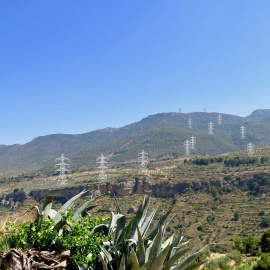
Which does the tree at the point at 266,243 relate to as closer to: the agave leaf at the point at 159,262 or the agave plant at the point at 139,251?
the agave plant at the point at 139,251

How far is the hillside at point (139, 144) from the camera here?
105 meters

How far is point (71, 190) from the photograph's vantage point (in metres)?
48.3

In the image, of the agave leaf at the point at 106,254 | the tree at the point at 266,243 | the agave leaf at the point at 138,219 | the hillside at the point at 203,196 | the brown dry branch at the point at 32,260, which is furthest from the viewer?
the hillside at the point at 203,196

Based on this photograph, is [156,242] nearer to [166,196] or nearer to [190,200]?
[190,200]

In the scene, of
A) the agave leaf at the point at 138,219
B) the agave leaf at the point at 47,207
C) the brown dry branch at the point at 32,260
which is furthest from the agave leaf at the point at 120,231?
the agave leaf at the point at 47,207

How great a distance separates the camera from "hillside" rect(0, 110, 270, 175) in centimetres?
10531

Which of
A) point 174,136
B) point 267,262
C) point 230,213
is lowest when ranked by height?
point 230,213

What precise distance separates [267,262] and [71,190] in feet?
149

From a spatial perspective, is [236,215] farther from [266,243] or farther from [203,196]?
[266,243]

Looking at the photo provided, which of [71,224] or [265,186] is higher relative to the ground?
[71,224]

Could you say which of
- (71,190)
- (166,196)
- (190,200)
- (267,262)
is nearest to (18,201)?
(71,190)

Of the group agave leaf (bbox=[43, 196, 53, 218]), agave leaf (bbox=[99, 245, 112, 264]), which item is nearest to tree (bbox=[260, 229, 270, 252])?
agave leaf (bbox=[99, 245, 112, 264])

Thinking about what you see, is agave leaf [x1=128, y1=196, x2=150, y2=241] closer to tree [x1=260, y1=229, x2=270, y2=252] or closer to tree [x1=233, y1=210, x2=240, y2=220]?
tree [x1=260, y1=229, x2=270, y2=252]

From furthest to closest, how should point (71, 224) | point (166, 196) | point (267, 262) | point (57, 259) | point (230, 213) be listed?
1. point (166, 196)
2. point (230, 213)
3. point (267, 262)
4. point (71, 224)
5. point (57, 259)
